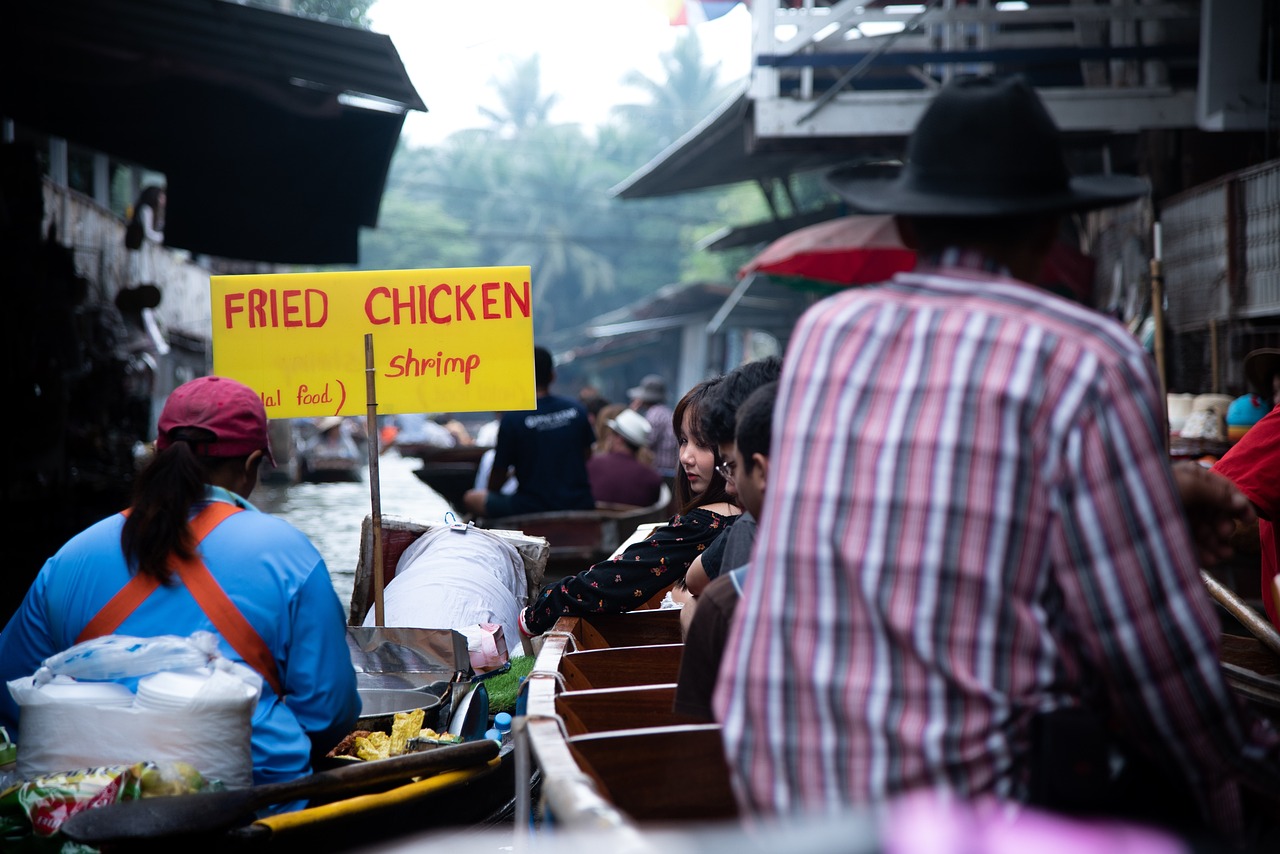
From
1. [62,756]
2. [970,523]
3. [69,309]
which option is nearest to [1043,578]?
[970,523]

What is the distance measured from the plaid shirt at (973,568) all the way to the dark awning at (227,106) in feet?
22.3

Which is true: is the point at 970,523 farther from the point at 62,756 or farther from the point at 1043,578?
the point at 62,756

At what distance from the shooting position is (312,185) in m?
11.3

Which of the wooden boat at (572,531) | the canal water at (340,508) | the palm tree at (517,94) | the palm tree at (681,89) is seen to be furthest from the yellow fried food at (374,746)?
the palm tree at (517,94)

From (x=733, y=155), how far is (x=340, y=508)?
24.1ft

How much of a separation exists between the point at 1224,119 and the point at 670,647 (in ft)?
20.8

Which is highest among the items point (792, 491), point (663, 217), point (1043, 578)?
point (663, 217)

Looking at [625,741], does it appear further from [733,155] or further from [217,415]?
[733,155]

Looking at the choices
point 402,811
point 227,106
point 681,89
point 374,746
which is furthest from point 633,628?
point 681,89

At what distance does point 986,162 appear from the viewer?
70.0 inches

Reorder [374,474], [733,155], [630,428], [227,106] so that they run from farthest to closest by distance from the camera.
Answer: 1. [733,155]
2. [227,106]
3. [630,428]
4. [374,474]

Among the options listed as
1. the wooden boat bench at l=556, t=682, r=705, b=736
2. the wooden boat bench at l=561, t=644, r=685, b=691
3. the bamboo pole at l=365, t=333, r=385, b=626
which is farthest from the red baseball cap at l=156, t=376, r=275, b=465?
the bamboo pole at l=365, t=333, r=385, b=626

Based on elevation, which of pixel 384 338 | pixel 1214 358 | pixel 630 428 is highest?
pixel 384 338

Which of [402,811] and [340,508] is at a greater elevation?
[402,811]
